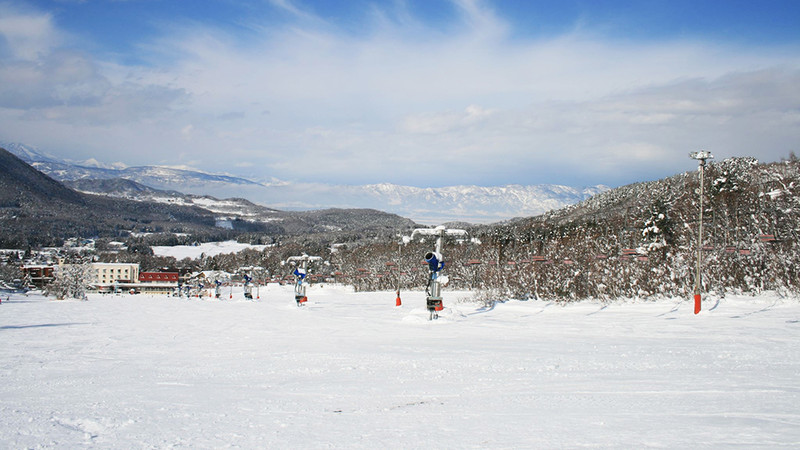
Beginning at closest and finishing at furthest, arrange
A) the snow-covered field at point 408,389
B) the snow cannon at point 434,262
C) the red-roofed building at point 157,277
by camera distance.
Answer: the snow-covered field at point 408,389
the snow cannon at point 434,262
the red-roofed building at point 157,277

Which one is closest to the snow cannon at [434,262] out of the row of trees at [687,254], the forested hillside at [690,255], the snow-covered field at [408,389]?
the snow-covered field at [408,389]

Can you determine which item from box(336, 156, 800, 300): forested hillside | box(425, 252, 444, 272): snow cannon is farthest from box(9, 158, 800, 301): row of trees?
box(425, 252, 444, 272): snow cannon

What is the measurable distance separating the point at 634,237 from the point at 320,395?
2155 inches

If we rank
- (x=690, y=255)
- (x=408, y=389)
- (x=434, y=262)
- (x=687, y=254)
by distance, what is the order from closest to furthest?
(x=408, y=389) → (x=434, y=262) → (x=690, y=255) → (x=687, y=254)

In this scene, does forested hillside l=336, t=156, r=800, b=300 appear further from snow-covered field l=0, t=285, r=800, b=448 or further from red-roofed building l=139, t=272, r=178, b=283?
red-roofed building l=139, t=272, r=178, b=283

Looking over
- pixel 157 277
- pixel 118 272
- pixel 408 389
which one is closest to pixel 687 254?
pixel 408 389

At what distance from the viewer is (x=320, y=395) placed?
8445mm

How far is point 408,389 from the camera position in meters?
8.81

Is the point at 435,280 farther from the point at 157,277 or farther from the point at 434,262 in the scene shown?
the point at 157,277

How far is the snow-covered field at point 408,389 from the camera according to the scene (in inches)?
234

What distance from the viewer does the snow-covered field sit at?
5941mm

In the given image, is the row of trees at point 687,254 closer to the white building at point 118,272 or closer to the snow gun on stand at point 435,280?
the snow gun on stand at point 435,280

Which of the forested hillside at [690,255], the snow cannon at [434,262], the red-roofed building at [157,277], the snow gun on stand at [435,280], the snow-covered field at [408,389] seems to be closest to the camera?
the snow-covered field at [408,389]

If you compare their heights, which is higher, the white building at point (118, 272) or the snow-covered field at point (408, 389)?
the snow-covered field at point (408, 389)
